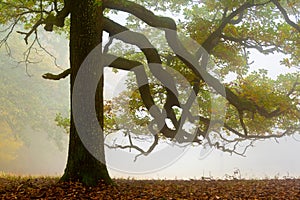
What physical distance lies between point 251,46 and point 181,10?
3.19 metres

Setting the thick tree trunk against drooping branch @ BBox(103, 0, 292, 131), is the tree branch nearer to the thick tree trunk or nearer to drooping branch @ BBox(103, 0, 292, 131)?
drooping branch @ BBox(103, 0, 292, 131)

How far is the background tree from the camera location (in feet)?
23.7

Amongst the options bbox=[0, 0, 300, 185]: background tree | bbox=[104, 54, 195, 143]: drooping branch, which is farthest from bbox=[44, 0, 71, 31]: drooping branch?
bbox=[104, 54, 195, 143]: drooping branch

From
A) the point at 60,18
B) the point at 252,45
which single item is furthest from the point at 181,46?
the point at 60,18

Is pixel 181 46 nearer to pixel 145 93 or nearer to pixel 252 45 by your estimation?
pixel 145 93

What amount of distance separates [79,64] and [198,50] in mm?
3988

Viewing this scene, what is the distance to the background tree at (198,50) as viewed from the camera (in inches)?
285

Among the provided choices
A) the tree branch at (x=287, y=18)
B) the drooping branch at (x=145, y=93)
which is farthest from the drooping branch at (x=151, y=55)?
the tree branch at (x=287, y=18)

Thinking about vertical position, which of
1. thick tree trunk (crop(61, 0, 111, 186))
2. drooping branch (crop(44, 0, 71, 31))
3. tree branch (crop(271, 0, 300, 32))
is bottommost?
thick tree trunk (crop(61, 0, 111, 186))

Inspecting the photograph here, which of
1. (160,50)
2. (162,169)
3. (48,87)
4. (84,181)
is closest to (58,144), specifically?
(48,87)

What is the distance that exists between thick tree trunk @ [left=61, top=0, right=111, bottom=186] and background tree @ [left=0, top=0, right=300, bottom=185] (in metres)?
0.02

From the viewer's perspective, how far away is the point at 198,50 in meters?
9.91

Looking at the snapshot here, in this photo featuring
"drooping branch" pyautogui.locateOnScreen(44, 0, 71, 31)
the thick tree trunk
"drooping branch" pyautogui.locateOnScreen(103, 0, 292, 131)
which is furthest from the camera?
"drooping branch" pyautogui.locateOnScreen(103, 0, 292, 131)

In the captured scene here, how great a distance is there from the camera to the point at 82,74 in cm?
696
